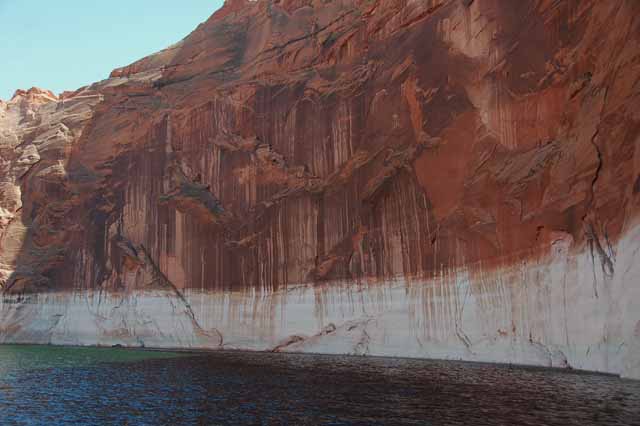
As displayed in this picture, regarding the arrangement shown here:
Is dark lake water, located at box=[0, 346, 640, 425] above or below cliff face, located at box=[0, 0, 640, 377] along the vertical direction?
below

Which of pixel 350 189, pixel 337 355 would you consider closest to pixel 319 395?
pixel 337 355

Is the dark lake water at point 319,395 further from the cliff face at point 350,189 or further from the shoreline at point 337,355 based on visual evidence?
the cliff face at point 350,189

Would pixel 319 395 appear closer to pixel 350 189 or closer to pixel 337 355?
pixel 337 355

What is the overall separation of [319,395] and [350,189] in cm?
1733

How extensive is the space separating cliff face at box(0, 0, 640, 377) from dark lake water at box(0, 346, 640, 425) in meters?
2.58

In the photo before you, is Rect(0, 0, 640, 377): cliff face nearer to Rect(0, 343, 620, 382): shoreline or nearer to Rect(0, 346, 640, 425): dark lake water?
Rect(0, 343, 620, 382): shoreline

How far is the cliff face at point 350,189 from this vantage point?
2027cm

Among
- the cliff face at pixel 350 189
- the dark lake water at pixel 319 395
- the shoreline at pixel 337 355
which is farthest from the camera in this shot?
the cliff face at pixel 350 189

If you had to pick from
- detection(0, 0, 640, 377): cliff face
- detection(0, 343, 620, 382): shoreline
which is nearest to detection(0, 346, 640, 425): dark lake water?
detection(0, 343, 620, 382): shoreline

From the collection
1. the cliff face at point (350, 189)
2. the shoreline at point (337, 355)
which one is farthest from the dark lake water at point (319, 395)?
the cliff face at point (350, 189)

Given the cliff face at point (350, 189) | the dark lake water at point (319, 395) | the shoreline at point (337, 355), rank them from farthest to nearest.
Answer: the cliff face at point (350, 189) < the shoreline at point (337, 355) < the dark lake water at point (319, 395)

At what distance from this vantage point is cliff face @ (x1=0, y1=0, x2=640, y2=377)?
20266 mm

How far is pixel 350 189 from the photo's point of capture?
3275 centimetres

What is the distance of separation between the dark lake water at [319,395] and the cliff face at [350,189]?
8.48ft
